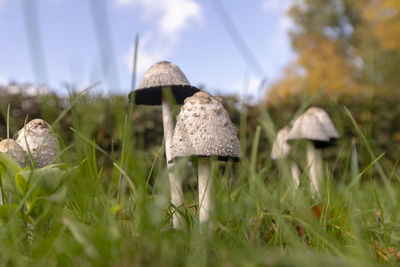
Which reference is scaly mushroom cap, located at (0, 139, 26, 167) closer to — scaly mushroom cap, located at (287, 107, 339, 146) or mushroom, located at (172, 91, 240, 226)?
mushroom, located at (172, 91, 240, 226)

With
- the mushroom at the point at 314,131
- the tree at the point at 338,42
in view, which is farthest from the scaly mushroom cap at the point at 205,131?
the tree at the point at 338,42

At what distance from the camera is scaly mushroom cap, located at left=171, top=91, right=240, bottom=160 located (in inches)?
68.9

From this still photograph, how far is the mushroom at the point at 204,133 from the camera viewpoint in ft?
5.74

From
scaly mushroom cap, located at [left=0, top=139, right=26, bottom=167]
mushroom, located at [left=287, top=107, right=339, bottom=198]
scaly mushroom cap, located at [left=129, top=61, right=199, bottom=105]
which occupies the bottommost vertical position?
mushroom, located at [left=287, top=107, right=339, bottom=198]

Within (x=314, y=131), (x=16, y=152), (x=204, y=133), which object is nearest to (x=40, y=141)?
(x=16, y=152)

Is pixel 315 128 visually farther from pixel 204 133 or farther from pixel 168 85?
pixel 204 133

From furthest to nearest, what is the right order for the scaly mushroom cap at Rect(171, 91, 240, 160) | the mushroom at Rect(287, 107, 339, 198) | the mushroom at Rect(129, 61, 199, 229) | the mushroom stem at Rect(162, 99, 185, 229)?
1. the mushroom at Rect(287, 107, 339, 198)
2. the mushroom at Rect(129, 61, 199, 229)
3. the mushroom stem at Rect(162, 99, 185, 229)
4. the scaly mushroom cap at Rect(171, 91, 240, 160)

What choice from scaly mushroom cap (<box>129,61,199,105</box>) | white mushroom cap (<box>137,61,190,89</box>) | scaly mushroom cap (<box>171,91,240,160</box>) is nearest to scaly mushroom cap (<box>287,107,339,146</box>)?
scaly mushroom cap (<box>129,61,199,105</box>)

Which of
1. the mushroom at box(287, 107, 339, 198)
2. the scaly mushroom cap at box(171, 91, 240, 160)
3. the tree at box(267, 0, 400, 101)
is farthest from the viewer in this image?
the tree at box(267, 0, 400, 101)

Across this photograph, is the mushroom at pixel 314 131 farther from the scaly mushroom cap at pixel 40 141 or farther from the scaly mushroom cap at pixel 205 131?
the scaly mushroom cap at pixel 40 141

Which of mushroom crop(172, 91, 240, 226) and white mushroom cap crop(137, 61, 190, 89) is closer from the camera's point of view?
mushroom crop(172, 91, 240, 226)

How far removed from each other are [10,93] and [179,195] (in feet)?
16.3

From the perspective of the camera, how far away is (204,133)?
5.79 feet

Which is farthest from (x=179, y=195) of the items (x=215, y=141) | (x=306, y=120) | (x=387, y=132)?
(x=387, y=132)
